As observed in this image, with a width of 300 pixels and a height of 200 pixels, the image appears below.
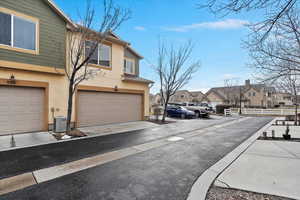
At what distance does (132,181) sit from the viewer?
358 cm

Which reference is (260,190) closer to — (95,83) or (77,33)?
(95,83)

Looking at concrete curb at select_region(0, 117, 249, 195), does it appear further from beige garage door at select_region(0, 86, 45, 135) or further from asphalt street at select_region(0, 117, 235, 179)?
beige garage door at select_region(0, 86, 45, 135)

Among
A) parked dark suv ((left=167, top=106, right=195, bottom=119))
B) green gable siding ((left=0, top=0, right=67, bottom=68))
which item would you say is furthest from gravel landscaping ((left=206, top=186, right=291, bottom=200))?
parked dark suv ((left=167, top=106, right=195, bottom=119))

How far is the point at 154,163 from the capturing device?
185 inches

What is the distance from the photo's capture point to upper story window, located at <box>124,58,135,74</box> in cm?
1527

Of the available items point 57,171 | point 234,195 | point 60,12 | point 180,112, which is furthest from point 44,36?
point 180,112

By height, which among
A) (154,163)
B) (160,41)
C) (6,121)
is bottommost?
(154,163)

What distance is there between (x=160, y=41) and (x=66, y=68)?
359 inches

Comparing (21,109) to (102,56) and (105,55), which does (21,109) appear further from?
(105,55)

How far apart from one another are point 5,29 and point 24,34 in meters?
0.73

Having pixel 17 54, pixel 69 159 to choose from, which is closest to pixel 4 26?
pixel 17 54

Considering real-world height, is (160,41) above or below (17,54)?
above

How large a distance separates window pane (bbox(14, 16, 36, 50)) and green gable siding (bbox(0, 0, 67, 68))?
1.15 ft

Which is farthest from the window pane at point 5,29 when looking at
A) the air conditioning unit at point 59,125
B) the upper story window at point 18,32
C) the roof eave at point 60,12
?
the air conditioning unit at point 59,125
